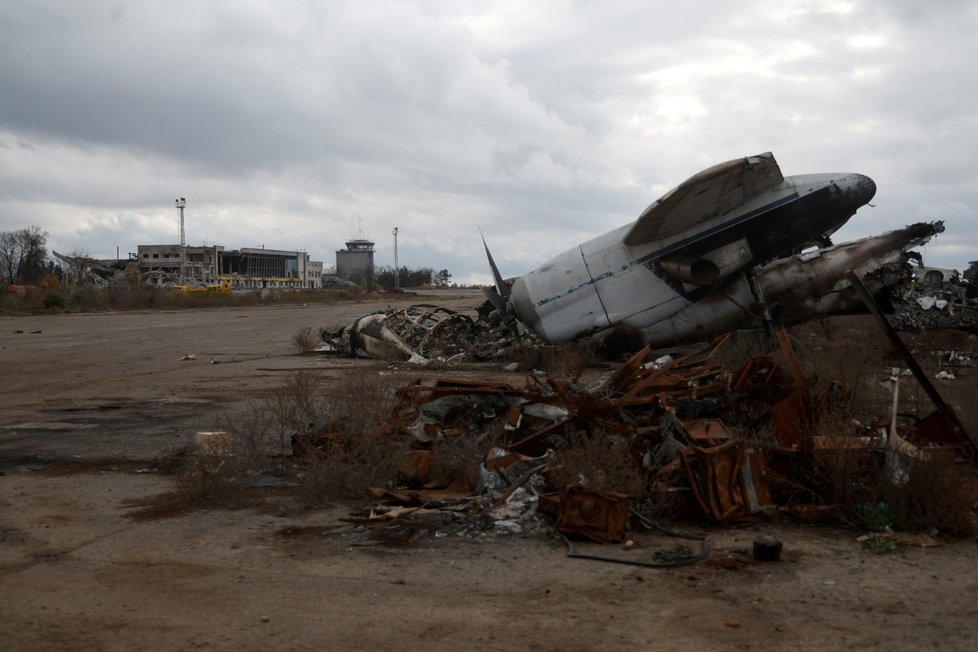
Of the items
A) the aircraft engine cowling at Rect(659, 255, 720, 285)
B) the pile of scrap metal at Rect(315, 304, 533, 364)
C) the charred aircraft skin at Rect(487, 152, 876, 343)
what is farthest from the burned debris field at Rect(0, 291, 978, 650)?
the pile of scrap metal at Rect(315, 304, 533, 364)

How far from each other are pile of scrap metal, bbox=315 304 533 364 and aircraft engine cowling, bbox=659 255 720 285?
3.86 meters

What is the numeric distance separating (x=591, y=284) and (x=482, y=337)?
3841 mm

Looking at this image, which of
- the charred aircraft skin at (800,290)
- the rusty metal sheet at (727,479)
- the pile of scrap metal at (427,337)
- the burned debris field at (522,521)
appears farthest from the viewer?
the pile of scrap metal at (427,337)

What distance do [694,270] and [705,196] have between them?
57.0 inches

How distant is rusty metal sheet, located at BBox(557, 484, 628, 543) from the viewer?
19.1 ft

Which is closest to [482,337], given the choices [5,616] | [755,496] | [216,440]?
[216,440]

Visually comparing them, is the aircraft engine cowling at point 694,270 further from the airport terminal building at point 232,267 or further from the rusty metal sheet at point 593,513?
the airport terminal building at point 232,267

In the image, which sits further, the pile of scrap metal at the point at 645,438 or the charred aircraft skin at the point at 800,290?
the charred aircraft skin at the point at 800,290

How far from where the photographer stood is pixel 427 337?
20031 mm

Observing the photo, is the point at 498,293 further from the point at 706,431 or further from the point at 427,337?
the point at 706,431

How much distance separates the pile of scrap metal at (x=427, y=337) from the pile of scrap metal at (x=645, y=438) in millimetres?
10856

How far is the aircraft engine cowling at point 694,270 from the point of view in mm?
16469

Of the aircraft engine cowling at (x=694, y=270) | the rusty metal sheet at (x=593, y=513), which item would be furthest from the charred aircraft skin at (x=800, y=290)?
the rusty metal sheet at (x=593, y=513)

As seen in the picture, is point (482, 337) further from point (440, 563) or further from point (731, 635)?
point (731, 635)
